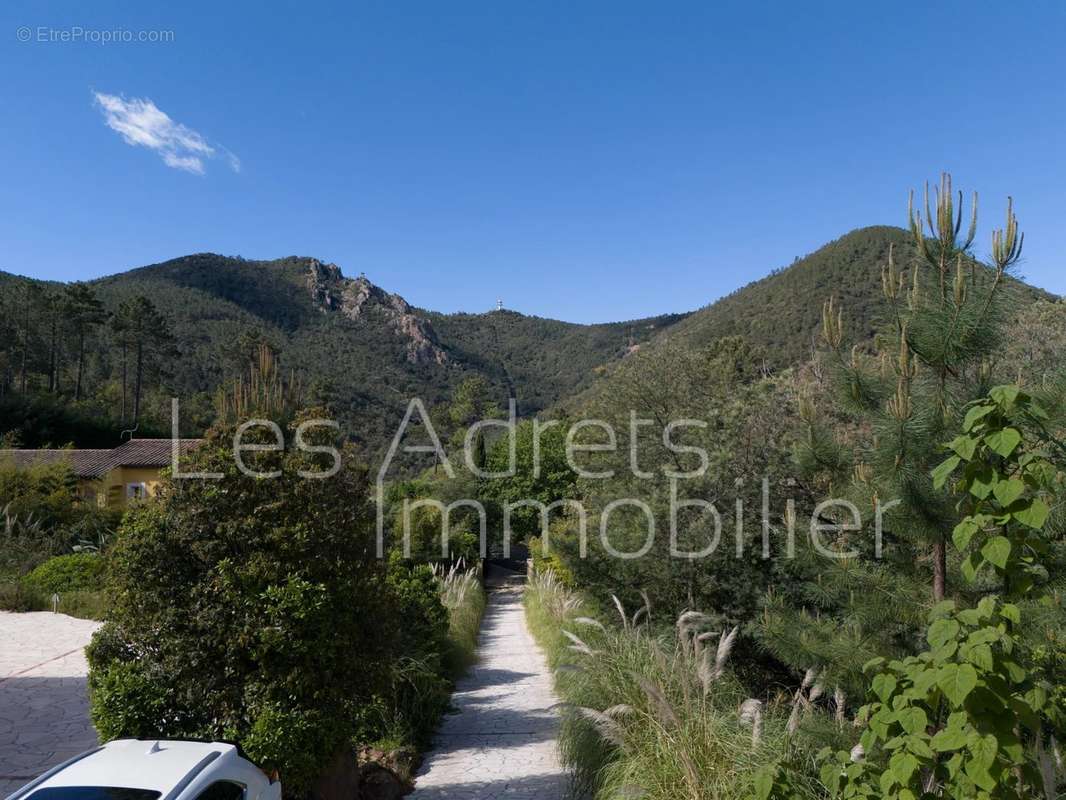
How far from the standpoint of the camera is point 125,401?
153 ft

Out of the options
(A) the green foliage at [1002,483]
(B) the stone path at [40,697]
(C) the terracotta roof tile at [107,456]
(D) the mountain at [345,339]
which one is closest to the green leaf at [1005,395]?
(A) the green foliage at [1002,483]

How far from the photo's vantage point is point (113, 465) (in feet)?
95.4

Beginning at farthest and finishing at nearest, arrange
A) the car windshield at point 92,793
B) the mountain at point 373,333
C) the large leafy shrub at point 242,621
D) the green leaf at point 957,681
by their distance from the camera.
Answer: the mountain at point 373,333, the large leafy shrub at point 242,621, the car windshield at point 92,793, the green leaf at point 957,681

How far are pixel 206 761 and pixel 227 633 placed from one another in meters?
0.93

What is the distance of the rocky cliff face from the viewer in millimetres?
71438

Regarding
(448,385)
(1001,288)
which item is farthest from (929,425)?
(448,385)

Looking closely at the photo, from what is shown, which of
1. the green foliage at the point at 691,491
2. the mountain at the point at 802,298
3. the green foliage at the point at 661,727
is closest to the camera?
the green foliage at the point at 661,727

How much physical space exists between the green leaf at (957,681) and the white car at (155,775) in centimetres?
325

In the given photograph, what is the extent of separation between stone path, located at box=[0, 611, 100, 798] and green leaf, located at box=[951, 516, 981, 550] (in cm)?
678

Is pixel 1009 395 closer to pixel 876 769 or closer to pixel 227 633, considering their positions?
pixel 876 769

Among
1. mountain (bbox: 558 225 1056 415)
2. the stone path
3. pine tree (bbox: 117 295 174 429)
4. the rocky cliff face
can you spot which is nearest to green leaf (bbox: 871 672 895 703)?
the stone path

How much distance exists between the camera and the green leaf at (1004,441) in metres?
2.41

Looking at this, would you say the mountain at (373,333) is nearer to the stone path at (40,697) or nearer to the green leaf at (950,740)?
the stone path at (40,697)

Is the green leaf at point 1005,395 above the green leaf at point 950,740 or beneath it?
above
